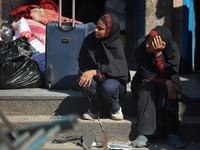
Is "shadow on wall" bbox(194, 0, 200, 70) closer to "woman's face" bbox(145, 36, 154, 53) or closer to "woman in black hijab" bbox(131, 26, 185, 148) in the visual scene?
"woman in black hijab" bbox(131, 26, 185, 148)

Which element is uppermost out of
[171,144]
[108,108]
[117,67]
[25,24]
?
[25,24]

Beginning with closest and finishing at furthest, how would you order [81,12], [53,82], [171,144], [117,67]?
[171,144]
[117,67]
[53,82]
[81,12]

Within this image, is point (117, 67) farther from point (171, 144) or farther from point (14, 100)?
point (14, 100)

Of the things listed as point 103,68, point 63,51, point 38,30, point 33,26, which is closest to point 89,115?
point 103,68

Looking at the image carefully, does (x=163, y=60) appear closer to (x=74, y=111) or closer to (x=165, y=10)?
(x=74, y=111)

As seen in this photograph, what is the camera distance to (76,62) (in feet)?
14.3

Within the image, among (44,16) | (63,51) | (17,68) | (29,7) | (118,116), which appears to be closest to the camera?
(118,116)

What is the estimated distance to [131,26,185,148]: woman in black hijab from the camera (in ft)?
11.9

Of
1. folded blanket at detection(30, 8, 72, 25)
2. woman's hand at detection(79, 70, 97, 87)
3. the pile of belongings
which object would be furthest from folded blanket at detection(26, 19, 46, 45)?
woman's hand at detection(79, 70, 97, 87)

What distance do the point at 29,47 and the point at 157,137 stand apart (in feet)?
6.75

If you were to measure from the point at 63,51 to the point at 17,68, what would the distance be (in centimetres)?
64

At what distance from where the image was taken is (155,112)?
3.67 meters

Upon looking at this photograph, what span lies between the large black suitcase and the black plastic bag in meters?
0.25

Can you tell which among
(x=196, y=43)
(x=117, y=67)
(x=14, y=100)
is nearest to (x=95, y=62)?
(x=117, y=67)
